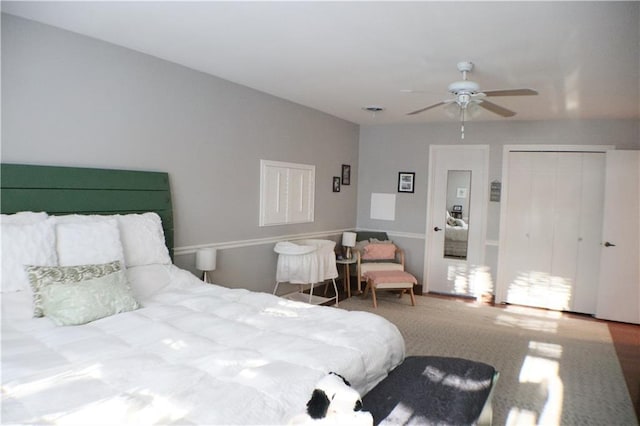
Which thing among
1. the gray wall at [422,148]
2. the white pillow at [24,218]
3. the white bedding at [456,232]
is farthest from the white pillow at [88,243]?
the white bedding at [456,232]

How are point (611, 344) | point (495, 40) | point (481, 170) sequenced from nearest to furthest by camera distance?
point (495, 40)
point (611, 344)
point (481, 170)

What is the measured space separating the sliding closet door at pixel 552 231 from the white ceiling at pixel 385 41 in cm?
123

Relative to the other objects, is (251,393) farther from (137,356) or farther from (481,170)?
(481,170)

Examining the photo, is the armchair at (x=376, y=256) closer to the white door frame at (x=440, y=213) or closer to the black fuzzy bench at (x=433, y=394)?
the white door frame at (x=440, y=213)

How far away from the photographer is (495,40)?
2.89 meters

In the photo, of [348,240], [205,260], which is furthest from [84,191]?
[348,240]

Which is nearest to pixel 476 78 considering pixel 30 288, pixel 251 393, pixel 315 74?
pixel 315 74

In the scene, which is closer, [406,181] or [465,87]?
[465,87]

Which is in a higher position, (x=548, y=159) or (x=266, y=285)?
(x=548, y=159)

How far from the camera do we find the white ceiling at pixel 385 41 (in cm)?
251

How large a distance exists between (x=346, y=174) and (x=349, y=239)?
1.02 metres

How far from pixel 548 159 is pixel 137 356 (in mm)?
5450

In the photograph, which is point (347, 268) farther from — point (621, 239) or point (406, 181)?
point (621, 239)

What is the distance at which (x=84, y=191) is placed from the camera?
3.06 metres
